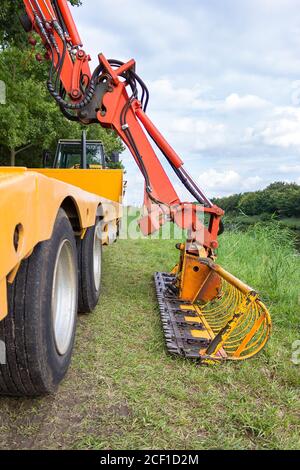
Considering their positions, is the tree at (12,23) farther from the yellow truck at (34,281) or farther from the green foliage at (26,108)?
the yellow truck at (34,281)

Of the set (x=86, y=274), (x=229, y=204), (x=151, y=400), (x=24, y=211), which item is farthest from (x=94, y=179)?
Result: (x=229, y=204)

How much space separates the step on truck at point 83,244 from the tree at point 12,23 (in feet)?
10.3

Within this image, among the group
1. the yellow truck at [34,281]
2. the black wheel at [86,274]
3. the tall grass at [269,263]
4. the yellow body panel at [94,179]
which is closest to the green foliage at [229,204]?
the tall grass at [269,263]

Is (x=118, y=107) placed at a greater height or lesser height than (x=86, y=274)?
greater

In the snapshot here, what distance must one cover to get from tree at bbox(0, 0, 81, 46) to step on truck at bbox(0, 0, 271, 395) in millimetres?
3132

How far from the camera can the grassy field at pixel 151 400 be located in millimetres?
1838

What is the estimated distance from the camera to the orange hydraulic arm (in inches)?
161

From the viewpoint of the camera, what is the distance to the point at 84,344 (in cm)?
286

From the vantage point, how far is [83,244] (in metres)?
3.25

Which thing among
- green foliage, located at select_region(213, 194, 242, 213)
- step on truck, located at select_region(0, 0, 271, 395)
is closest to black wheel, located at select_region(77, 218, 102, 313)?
step on truck, located at select_region(0, 0, 271, 395)

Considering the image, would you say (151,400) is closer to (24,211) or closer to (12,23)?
(24,211)

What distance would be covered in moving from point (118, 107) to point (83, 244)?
1697 millimetres

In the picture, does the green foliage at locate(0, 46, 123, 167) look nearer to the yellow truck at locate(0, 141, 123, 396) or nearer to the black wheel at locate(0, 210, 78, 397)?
the yellow truck at locate(0, 141, 123, 396)
